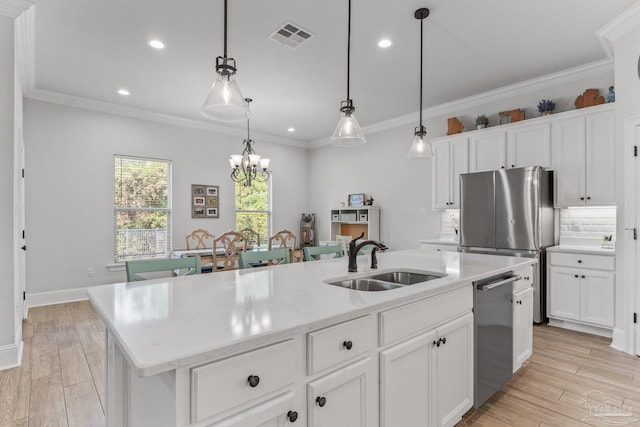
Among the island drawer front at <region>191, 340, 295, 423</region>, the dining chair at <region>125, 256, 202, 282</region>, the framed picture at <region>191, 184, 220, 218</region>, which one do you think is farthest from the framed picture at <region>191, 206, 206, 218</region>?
the island drawer front at <region>191, 340, 295, 423</region>

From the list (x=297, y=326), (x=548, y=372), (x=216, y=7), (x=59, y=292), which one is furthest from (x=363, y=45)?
(x=59, y=292)

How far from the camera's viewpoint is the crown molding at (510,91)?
381cm

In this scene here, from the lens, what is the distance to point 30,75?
405 centimetres

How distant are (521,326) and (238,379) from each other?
239cm

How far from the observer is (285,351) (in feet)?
3.69

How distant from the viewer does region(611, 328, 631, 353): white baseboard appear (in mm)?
3145

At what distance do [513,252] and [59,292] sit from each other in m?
6.05

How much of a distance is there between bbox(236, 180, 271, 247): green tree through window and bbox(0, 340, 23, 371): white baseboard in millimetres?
3961

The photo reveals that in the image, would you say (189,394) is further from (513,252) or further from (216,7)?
(513,252)

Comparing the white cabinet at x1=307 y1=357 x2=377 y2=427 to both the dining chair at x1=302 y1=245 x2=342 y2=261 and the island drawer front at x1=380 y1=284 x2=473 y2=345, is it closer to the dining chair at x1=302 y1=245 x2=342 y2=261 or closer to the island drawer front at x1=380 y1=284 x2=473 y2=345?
the island drawer front at x1=380 y1=284 x2=473 y2=345

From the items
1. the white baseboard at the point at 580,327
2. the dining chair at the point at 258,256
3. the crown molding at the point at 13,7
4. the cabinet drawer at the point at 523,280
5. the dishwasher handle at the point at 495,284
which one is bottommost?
the white baseboard at the point at 580,327

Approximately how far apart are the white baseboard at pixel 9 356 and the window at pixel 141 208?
8.23 ft

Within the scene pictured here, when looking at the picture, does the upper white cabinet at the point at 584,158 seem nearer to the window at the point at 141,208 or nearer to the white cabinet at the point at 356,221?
the white cabinet at the point at 356,221

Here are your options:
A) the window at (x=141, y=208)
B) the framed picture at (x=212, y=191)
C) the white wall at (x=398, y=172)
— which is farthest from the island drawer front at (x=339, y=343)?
the framed picture at (x=212, y=191)
